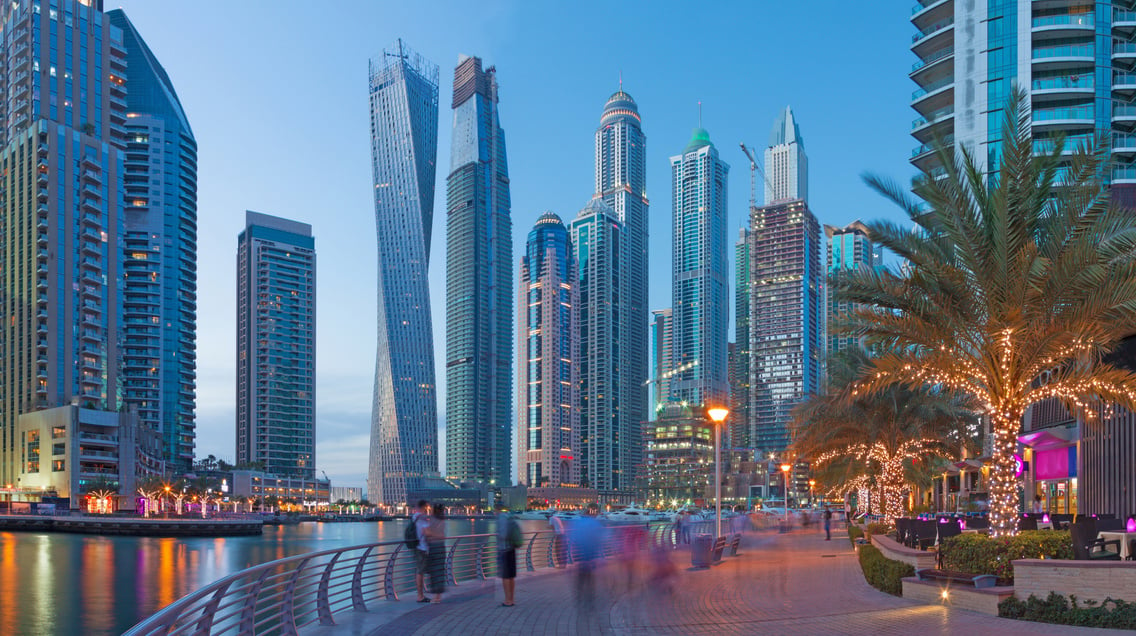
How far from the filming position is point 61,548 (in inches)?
2808

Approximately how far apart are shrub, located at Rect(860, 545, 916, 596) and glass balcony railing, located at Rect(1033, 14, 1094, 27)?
63.7 meters

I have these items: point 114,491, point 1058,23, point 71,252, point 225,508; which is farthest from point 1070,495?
point 225,508

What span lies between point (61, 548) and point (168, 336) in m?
112

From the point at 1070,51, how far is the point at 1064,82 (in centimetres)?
220

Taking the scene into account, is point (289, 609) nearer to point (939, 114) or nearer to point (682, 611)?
point (682, 611)

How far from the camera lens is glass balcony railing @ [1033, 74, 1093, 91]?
6731cm

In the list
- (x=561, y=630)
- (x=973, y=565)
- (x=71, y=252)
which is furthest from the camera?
(x=71, y=252)

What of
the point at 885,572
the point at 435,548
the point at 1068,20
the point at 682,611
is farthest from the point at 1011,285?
the point at 1068,20

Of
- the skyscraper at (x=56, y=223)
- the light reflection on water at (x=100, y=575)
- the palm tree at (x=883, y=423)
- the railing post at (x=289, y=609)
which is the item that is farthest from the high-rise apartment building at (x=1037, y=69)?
the skyscraper at (x=56, y=223)

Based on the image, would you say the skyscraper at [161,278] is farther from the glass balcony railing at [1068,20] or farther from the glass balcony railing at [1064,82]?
the glass balcony railing at [1068,20]

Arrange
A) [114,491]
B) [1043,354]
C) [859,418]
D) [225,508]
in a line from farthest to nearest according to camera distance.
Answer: [225,508]
[114,491]
[859,418]
[1043,354]

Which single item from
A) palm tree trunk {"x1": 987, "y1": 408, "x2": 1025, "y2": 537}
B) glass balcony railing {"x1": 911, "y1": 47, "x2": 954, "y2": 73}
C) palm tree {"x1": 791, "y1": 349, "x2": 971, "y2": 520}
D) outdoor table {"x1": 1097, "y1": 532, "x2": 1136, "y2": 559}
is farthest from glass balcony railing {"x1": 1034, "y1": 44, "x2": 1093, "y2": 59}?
palm tree trunk {"x1": 987, "y1": 408, "x2": 1025, "y2": 537}

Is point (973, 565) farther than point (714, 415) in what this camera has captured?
No

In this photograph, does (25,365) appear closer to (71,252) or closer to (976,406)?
(71,252)
